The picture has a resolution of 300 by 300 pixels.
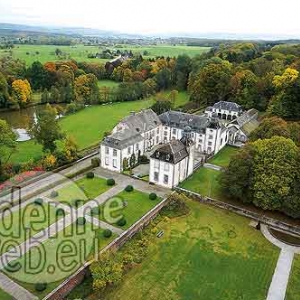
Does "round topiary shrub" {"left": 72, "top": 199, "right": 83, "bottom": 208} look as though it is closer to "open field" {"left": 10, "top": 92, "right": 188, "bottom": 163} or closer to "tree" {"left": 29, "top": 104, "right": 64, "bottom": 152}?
"tree" {"left": 29, "top": 104, "right": 64, "bottom": 152}

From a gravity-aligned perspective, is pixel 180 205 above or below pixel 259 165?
below

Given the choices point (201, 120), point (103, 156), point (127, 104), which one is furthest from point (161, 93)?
point (103, 156)

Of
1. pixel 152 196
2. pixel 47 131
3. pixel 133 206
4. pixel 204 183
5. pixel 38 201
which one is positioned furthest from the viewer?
pixel 47 131

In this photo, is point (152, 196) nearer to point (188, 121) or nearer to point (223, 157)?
point (223, 157)

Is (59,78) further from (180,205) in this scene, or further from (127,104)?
(180,205)

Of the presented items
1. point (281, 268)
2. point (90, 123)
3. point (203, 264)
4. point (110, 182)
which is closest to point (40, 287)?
point (203, 264)
